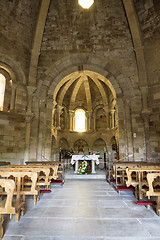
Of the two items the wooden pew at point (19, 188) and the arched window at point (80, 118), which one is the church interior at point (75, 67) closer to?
the wooden pew at point (19, 188)

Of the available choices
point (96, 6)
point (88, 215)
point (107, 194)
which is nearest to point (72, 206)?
point (88, 215)

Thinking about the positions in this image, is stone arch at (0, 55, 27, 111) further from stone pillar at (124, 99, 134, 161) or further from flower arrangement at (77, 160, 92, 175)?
stone pillar at (124, 99, 134, 161)

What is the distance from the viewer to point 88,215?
3.73 m

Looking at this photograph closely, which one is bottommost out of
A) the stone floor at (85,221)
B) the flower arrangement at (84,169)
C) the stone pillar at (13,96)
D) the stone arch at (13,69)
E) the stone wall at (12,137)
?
the stone floor at (85,221)

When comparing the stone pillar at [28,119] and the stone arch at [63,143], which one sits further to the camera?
the stone arch at [63,143]

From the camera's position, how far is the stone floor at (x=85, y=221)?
9.30 feet

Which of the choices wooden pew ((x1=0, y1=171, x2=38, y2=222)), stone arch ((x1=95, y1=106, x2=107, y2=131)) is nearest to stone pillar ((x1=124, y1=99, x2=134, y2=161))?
A: stone arch ((x1=95, y1=106, x2=107, y2=131))

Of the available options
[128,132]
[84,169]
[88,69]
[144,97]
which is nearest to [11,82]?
[88,69]

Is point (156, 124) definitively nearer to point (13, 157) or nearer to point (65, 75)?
point (65, 75)

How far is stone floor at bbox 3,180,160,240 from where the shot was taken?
2834mm

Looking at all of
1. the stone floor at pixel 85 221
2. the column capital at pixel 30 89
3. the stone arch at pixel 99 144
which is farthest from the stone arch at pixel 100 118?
the stone floor at pixel 85 221

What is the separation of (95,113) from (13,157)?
9622 mm

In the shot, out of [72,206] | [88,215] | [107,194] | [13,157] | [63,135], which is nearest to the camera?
[88,215]

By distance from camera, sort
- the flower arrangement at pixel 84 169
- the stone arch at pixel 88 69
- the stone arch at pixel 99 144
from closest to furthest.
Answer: the flower arrangement at pixel 84 169 → the stone arch at pixel 88 69 → the stone arch at pixel 99 144
